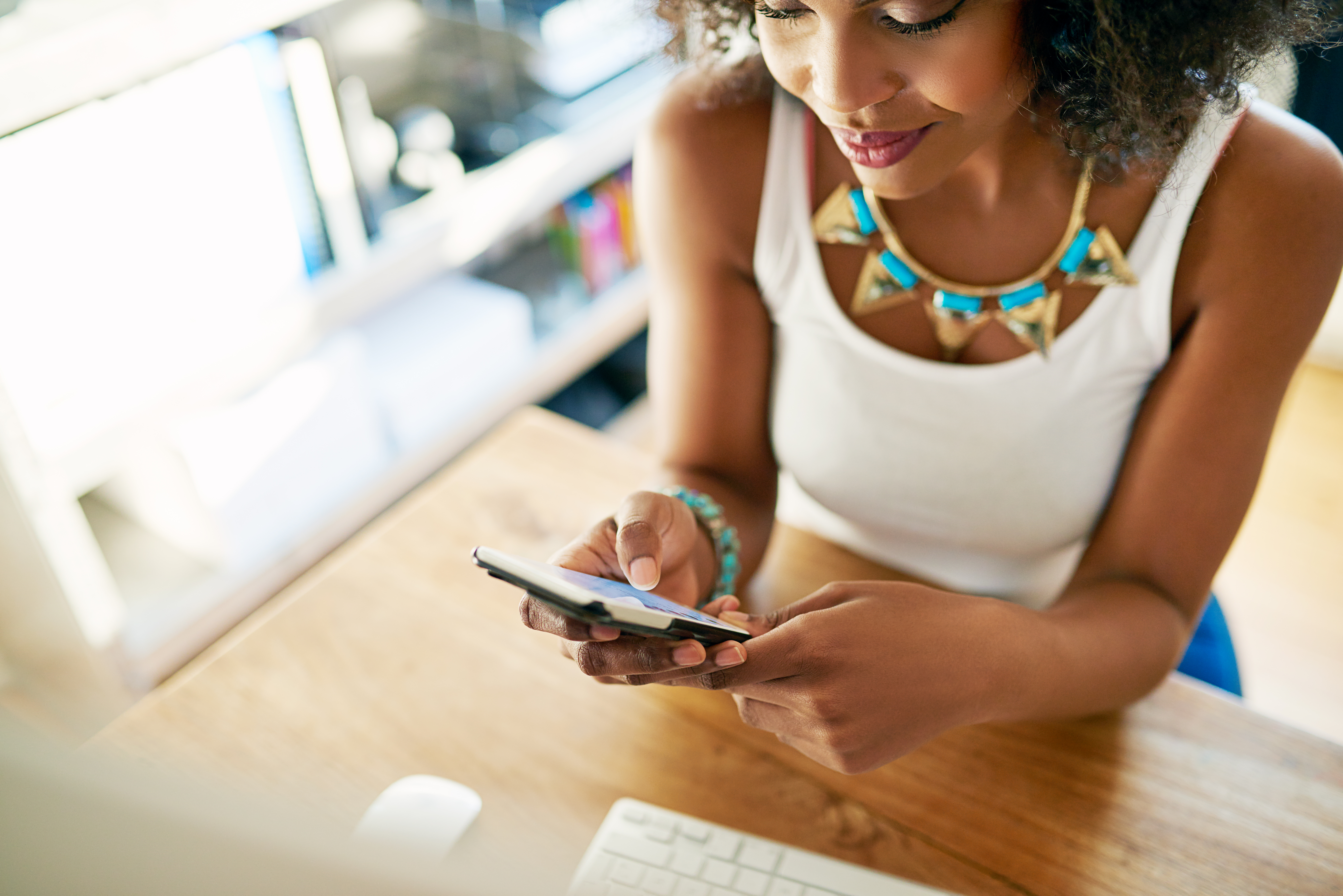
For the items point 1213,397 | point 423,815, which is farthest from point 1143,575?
point 423,815

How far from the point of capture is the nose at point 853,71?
608 mm

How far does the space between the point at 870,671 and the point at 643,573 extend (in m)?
0.15

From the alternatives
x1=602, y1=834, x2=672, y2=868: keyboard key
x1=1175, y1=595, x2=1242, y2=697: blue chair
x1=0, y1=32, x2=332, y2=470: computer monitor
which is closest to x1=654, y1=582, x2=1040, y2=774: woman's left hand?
x1=602, y1=834, x2=672, y2=868: keyboard key

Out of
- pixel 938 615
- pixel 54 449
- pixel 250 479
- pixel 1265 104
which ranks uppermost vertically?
pixel 1265 104

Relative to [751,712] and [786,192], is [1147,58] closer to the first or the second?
[786,192]

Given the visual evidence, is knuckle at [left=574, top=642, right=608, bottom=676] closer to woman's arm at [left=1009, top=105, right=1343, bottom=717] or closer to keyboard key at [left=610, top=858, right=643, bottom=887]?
keyboard key at [left=610, top=858, right=643, bottom=887]

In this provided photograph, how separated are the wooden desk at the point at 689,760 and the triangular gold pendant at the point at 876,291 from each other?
0.74 ft

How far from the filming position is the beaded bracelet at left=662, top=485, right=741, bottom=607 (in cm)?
77

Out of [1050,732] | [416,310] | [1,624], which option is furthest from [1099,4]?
[1,624]

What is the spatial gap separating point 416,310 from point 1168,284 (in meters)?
1.35

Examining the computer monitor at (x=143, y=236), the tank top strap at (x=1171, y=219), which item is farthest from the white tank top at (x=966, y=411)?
the computer monitor at (x=143, y=236)

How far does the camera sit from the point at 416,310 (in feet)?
5.86

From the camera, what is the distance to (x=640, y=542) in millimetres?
619

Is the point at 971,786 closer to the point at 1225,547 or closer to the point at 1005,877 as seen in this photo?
the point at 1005,877
